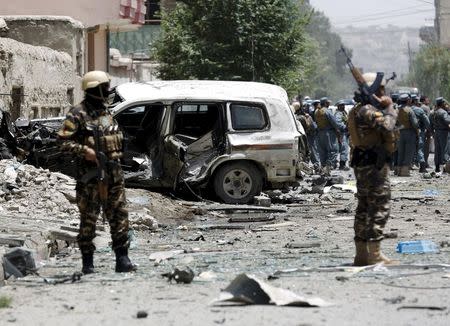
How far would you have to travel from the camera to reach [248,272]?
9766mm

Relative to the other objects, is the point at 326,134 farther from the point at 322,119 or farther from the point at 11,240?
the point at 11,240

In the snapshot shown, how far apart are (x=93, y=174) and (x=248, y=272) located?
4.84 ft

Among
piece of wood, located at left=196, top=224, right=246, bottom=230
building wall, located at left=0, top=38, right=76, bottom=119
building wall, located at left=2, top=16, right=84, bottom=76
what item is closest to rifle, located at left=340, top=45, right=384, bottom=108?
piece of wood, located at left=196, top=224, right=246, bottom=230

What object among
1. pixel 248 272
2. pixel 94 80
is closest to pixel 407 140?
pixel 248 272

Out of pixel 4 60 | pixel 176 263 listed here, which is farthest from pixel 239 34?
pixel 176 263

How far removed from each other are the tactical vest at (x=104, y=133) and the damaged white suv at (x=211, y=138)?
7571 mm

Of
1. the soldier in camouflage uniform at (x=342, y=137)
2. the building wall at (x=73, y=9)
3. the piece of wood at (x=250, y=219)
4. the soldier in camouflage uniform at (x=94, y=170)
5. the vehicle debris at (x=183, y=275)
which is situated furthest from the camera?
the building wall at (x=73, y=9)

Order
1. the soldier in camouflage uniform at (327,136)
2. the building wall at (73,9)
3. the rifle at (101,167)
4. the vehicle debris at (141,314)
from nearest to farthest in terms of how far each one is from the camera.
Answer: the vehicle debris at (141,314)
the rifle at (101,167)
the soldier in camouflage uniform at (327,136)
the building wall at (73,9)

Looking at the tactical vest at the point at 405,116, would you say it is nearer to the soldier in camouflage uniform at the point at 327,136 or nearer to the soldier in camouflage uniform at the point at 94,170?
the soldier in camouflage uniform at the point at 327,136

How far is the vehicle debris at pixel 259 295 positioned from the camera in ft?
26.2

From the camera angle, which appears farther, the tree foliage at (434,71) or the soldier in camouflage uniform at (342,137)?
the tree foliage at (434,71)

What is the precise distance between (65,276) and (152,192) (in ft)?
25.1

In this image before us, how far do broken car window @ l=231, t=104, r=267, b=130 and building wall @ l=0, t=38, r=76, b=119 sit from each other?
4735 mm

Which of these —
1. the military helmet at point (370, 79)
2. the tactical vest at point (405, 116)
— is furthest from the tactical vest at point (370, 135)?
the tactical vest at point (405, 116)
